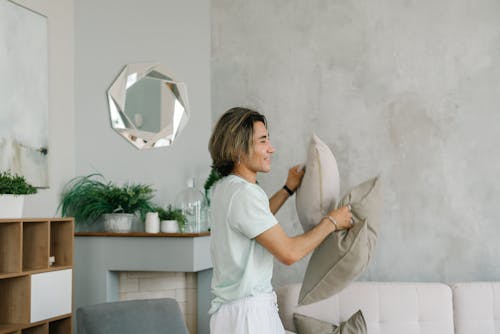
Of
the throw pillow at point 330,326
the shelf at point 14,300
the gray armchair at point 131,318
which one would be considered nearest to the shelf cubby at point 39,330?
the shelf at point 14,300

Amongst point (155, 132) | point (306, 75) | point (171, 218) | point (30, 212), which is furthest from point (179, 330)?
point (306, 75)

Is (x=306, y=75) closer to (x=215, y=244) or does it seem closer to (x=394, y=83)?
(x=394, y=83)

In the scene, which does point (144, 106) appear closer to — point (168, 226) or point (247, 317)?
point (168, 226)

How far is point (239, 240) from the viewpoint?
6.62ft

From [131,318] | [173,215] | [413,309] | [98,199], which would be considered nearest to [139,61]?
[98,199]

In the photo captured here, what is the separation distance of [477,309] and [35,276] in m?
2.22

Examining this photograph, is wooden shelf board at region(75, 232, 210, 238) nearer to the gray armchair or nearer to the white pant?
the gray armchair

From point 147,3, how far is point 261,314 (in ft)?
9.24

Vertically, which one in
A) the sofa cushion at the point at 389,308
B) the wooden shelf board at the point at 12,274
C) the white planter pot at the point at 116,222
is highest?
the white planter pot at the point at 116,222

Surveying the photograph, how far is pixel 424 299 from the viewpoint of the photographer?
339cm

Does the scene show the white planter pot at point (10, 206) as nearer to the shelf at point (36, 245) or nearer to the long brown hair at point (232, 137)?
the shelf at point (36, 245)

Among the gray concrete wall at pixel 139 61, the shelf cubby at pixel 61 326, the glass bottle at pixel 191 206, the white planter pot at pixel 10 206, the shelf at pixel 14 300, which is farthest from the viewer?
the gray concrete wall at pixel 139 61

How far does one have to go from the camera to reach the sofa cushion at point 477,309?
3.34 metres

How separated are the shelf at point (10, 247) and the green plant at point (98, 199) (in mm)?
871
